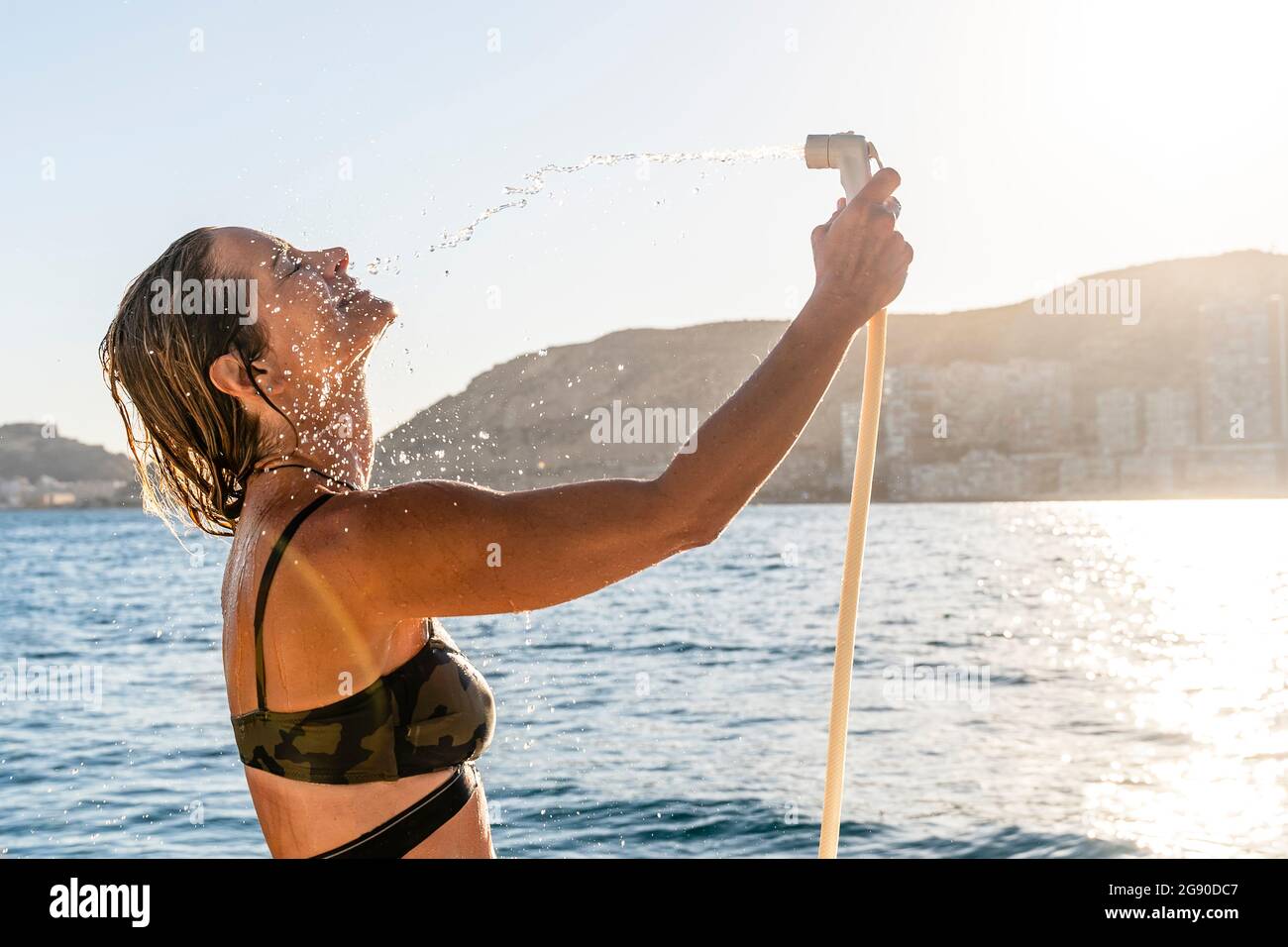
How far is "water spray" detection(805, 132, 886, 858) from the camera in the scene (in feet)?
7.95

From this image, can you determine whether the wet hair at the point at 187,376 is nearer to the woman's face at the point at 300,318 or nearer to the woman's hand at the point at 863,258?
the woman's face at the point at 300,318

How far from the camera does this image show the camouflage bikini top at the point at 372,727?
2369mm

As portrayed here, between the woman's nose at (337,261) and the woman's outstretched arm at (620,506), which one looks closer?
the woman's outstretched arm at (620,506)

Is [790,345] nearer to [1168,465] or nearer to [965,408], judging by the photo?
[965,408]

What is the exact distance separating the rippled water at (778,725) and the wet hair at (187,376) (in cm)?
452

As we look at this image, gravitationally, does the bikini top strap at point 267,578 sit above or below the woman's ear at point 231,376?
below

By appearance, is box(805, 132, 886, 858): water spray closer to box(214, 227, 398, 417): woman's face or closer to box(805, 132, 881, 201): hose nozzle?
box(805, 132, 881, 201): hose nozzle

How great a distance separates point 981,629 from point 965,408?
11808 cm

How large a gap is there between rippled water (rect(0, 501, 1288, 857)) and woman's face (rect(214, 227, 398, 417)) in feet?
15.6

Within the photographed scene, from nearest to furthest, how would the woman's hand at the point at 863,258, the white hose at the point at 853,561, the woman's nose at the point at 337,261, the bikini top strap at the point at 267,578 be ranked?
the woman's hand at the point at 863,258 < the bikini top strap at the point at 267,578 < the white hose at the point at 853,561 < the woman's nose at the point at 337,261

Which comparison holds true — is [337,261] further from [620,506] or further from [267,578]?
[620,506]

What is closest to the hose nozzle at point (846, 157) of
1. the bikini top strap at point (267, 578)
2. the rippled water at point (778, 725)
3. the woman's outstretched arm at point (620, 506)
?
the woman's outstretched arm at point (620, 506)

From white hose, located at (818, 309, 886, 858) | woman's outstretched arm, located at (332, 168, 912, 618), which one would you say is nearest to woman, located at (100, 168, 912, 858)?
woman's outstretched arm, located at (332, 168, 912, 618)
